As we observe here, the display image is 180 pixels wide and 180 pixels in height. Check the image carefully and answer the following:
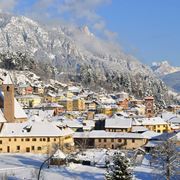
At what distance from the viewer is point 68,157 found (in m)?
51.4

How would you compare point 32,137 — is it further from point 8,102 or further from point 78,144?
point 78,144

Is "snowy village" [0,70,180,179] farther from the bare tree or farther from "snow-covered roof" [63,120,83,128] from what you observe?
the bare tree

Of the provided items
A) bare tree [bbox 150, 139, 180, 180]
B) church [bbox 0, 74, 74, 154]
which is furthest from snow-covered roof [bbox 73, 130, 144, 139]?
bare tree [bbox 150, 139, 180, 180]

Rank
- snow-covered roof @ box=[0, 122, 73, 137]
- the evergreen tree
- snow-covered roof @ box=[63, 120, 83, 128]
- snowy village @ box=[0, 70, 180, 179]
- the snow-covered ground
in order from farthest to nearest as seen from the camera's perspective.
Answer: snow-covered roof @ box=[63, 120, 83, 128]
snow-covered roof @ box=[0, 122, 73, 137]
snowy village @ box=[0, 70, 180, 179]
the snow-covered ground
the evergreen tree

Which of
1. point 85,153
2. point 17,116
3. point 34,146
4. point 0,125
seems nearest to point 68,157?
point 85,153

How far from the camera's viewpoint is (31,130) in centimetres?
6047

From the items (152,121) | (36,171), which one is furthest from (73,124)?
(36,171)

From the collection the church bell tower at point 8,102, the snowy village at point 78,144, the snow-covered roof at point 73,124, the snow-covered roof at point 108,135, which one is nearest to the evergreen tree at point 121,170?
the snowy village at point 78,144

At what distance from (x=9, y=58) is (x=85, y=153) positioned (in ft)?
332

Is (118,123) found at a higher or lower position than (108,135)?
higher

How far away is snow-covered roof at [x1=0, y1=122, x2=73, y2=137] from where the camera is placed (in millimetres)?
59844

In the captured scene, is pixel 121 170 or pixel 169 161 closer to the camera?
pixel 121 170

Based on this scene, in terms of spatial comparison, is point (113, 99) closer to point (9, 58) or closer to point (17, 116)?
point (9, 58)

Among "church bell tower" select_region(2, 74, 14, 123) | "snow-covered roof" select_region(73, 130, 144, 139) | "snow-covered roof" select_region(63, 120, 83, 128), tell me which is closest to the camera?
"church bell tower" select_region(2, 74, 14, 123)
